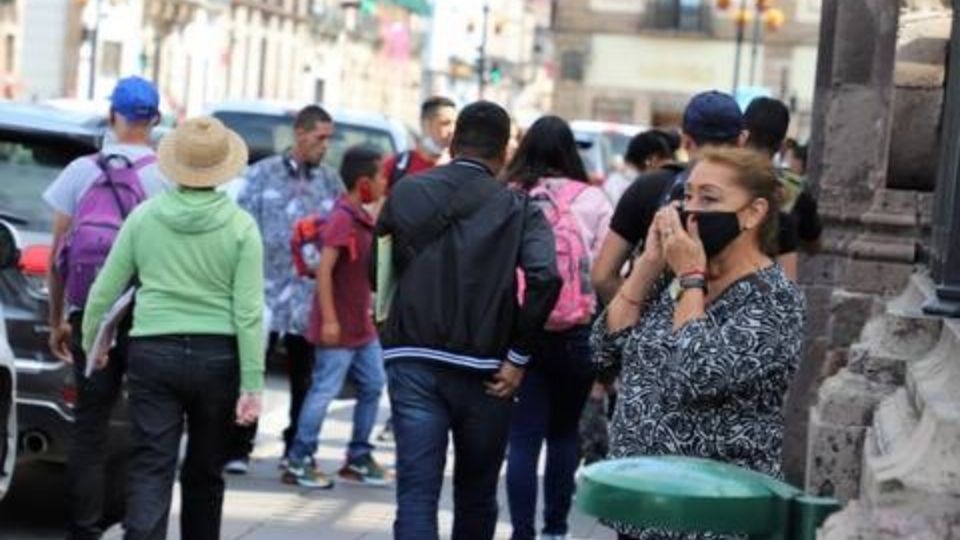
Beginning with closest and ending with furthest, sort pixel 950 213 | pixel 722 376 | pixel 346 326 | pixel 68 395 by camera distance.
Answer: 1. pixel 722 376
2. pixel 950 213
3. pixel 68 395
4. pixel 346 326

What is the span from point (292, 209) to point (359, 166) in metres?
1.17

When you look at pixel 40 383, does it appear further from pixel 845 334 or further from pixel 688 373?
pixel 688 373

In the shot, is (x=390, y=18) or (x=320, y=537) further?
(x=390, y=18)

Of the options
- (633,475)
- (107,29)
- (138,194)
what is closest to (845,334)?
Result: (138,194)

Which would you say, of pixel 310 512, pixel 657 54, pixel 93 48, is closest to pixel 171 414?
pixel 310 512

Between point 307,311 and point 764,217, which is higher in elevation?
point 764,217

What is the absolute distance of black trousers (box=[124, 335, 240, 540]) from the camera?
7941 millimetres

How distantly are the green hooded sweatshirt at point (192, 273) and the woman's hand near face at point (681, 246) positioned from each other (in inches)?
94.7

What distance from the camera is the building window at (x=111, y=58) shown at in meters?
66.3

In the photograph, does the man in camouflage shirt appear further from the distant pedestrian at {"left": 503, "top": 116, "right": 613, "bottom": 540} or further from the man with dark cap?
the man with dark cap

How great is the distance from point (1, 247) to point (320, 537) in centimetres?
207

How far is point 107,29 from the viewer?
65.8 meters

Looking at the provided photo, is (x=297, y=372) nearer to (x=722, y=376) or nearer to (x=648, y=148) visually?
(x=648, y=148)

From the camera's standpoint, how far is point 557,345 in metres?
9.39
